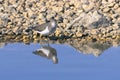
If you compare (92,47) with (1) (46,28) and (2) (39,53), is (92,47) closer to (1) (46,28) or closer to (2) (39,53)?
(2) (39,53)

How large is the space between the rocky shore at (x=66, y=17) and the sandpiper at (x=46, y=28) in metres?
0.22

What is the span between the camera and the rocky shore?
20312 mm

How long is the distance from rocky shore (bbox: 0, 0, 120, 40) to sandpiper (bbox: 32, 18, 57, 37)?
22 cm

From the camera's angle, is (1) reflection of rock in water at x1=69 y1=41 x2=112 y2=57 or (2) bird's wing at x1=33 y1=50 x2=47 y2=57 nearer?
(2) bird's wing at x1=33 y1=50 x2=47 y2=57

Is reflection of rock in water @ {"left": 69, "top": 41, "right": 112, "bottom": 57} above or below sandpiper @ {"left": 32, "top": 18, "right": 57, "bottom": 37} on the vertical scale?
below

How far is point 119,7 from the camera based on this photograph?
2112 cm

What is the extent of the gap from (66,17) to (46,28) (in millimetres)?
1005

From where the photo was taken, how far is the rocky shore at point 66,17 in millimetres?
20312

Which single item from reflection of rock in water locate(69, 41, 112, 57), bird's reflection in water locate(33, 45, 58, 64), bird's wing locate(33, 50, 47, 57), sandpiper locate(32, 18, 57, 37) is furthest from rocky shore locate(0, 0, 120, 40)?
bird's wing locate(33, 50, 47, 57)

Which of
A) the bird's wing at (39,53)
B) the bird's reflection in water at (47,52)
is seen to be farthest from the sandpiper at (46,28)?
the bird's wing at (39,53)

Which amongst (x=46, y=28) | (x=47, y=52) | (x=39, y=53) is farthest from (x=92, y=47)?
(x=46, y=28)

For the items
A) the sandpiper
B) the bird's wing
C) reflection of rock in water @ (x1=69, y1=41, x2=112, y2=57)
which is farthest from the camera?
the sandpiper

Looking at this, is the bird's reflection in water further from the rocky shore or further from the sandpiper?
the rocky shore

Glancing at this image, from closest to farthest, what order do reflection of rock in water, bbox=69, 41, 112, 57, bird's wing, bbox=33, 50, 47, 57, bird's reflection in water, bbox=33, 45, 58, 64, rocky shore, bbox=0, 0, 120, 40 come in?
bird's reflection in water, bbox=33, 45, 58, 64 < bird's wing, bbox=33, 50, 47, 57 < reflection of rock in water, bbox=69, 41, 112, 57 < rocky shore, bbox=0, 0, 120, 40
